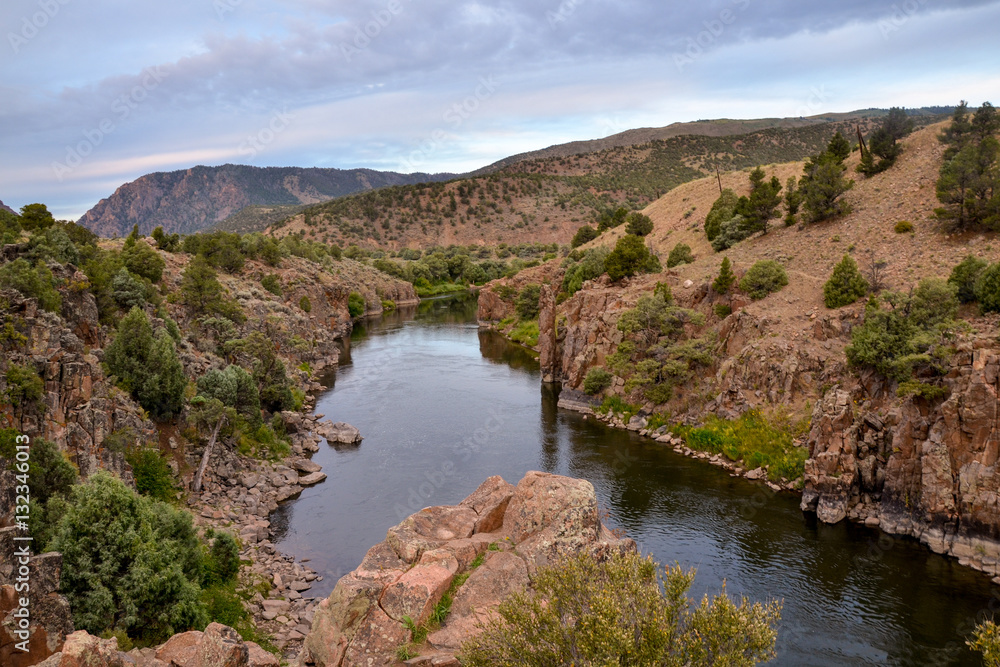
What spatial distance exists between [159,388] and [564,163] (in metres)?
171

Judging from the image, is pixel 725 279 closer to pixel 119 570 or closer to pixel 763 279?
pixel 763 279

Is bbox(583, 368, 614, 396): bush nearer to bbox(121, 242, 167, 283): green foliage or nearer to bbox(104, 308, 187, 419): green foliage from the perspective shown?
bbox(104, 308, 187, 419): green foliage

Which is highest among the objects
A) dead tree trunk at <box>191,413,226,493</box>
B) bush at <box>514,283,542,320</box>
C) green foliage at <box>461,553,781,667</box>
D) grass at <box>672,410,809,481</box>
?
bush at <box>514,283,542,320</box>

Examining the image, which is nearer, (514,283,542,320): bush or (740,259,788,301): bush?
(740,259,788,301): bush

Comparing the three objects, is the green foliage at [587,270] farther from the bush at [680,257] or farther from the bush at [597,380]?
the bush at [597,380]

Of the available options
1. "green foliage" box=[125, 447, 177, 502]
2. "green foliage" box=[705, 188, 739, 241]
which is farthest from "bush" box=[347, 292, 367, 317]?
"green foliage" box=[125, 447, 177, 502]

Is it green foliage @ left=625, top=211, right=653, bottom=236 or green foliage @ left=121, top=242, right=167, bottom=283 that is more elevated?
green foliage @ left=625, top=211, right=653, bottom=236

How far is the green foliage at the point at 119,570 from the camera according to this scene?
62.3ft

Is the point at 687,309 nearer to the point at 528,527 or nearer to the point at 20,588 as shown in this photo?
the point at 528,527

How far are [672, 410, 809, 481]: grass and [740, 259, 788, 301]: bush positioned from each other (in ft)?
34.1

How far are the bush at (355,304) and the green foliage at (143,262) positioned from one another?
48.9 m

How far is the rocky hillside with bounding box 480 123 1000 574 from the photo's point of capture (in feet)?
92.0

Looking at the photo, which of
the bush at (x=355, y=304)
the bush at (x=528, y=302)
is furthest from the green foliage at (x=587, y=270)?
the bush at (x=355, y=304)

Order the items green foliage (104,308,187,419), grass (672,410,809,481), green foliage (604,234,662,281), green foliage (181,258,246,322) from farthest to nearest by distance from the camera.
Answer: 1. green foliage (604,234,662,281)
2. green foliage (181,258,246,322)
3. grass (672,410,809,481)
4. green foliage (104,308,187,419)
